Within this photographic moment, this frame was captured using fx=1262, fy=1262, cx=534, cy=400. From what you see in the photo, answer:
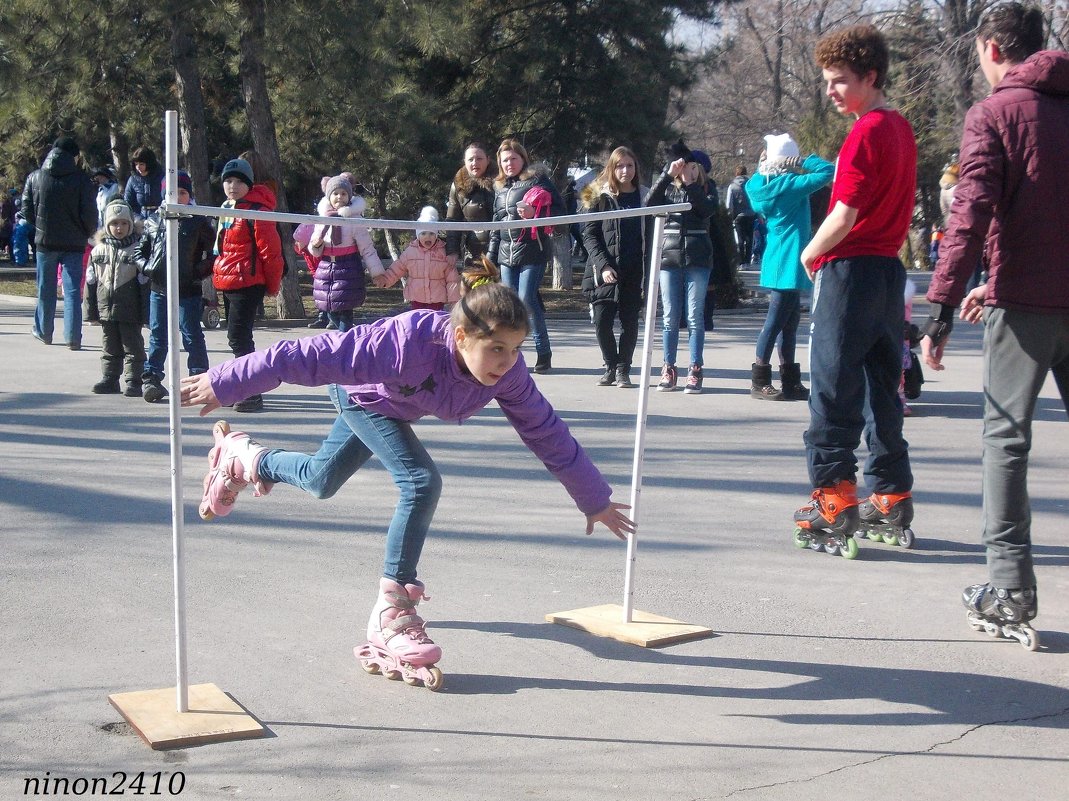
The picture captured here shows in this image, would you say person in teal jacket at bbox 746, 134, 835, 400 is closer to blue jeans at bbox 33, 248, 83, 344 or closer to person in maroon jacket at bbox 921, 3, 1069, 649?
person in maroon jacket at bbox 921, 3, 1069, 649

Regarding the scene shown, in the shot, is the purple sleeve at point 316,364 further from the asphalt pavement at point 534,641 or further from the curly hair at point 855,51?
the curly hair at point 855,51

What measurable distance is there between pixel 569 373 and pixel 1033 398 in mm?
→ 7291

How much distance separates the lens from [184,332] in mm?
9727

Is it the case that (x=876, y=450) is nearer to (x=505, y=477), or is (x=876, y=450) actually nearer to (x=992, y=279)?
(x=992, y=279)

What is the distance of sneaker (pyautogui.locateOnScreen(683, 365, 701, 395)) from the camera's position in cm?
1040

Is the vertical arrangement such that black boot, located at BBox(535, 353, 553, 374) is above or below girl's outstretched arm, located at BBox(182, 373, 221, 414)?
below

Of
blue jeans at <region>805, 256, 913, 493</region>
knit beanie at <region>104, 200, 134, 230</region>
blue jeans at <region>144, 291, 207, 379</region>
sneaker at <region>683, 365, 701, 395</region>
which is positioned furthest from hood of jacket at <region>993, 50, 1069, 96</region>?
knit beanie at <region>104, 200, 134, 230</region>

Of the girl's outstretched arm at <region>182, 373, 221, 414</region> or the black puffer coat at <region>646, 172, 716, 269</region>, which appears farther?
the black puffer coat at <region>646, 172, 716, 269</region>

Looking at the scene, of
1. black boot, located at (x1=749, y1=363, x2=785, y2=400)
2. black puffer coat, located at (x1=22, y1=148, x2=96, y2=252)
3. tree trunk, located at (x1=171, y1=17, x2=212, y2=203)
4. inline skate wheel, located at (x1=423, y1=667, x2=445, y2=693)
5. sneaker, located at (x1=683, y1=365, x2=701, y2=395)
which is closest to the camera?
inline skate wheel, located at (x1=423, y1=667, x2=445, y2=693)

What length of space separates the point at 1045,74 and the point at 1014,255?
24.5 inches

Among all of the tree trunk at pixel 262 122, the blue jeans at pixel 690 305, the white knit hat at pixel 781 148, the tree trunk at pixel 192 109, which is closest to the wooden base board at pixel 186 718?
the white knit hat at pixel 781 148

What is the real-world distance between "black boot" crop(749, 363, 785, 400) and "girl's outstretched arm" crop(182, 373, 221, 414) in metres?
7.05

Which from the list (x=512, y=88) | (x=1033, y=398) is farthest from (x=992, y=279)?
(x=512, y=88)

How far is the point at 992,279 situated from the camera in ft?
14.8
